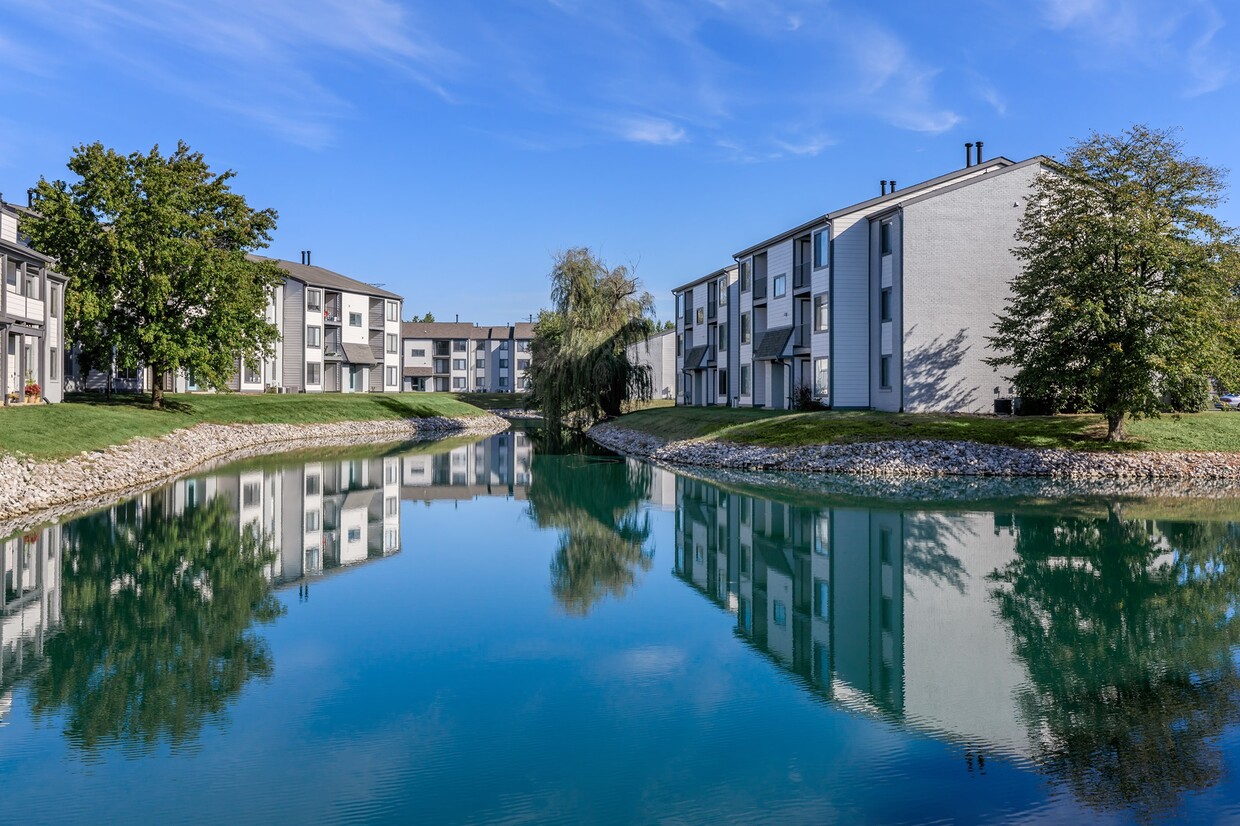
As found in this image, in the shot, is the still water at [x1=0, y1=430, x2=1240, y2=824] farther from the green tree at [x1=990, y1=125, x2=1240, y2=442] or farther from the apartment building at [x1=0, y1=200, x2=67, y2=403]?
the apartment building at [x1=0, y1=200, x2=67, y2=403]

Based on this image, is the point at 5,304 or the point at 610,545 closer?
the point at 610,545

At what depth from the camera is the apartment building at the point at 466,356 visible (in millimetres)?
120312

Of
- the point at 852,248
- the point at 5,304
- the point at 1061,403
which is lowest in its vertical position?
the point at 1061,403

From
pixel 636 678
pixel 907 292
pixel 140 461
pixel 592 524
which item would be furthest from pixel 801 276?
pixel 636 678

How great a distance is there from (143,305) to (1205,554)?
42497 millimetres

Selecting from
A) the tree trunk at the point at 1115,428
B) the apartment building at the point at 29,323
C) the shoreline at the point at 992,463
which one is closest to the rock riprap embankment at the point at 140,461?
the apartment building at the point at 29,323

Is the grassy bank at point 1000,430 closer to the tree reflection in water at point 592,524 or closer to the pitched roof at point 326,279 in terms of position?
the tree reflection in water at point 592,524

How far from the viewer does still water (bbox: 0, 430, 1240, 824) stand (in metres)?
6.68

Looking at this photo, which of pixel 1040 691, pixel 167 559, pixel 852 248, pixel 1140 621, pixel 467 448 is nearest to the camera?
pixel 1040 691

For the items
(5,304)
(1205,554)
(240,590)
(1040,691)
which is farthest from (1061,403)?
(5,304)

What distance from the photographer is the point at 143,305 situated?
4250 cm

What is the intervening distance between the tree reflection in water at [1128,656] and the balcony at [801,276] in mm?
27245

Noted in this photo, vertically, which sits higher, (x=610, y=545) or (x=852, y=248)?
(x=852, y=248)

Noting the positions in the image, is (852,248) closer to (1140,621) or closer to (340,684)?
(1140,621)
